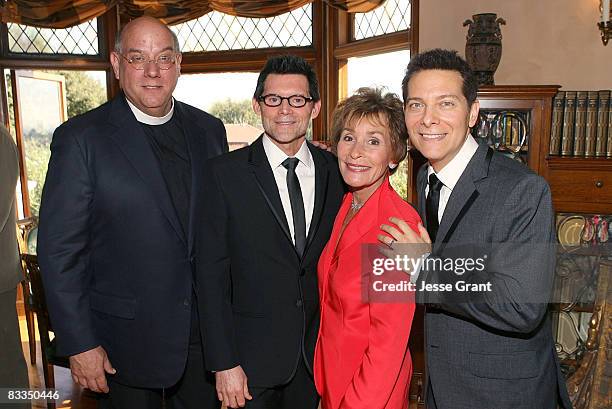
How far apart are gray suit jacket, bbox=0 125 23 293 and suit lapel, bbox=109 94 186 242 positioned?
0.62 m

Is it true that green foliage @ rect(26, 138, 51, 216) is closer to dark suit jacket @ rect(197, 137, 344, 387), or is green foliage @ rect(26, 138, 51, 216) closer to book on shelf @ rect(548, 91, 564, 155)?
dark suit jacket @ rect(197, 137, 344, 387)

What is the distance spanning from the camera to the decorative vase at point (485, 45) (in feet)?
10.8

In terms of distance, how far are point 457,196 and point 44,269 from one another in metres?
1.48

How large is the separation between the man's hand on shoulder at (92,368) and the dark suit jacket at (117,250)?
0.04 metres

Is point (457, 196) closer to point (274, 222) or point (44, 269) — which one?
point (274, 222)

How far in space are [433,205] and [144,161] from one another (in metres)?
1.05

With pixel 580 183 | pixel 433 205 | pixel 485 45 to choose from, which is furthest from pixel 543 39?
pixel 433 205

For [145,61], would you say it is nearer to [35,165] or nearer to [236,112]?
[236,112]

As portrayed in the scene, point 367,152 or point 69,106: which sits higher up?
point 69,106

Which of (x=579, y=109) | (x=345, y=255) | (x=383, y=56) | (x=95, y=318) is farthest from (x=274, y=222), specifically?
(x=383, y=56)

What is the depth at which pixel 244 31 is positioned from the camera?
4.94 meters

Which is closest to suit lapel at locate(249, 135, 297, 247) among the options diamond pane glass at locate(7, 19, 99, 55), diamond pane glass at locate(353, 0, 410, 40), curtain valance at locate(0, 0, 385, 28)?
diamond pane glass at locate(353, 0, 410, 40)

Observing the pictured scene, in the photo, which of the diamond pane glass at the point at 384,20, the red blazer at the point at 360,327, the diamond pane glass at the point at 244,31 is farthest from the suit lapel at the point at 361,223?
the diamond pane glass at the point at 244,31

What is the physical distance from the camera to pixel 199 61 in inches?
198
